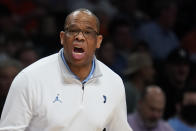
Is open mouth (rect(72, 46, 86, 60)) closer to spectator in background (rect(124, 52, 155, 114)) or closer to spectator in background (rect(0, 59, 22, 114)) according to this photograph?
spectator in background (rect(0, 59, 22, 114))

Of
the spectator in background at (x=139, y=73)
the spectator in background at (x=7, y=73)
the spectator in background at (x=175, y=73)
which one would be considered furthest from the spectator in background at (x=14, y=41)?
the spectator in background at (x=175, y=73)

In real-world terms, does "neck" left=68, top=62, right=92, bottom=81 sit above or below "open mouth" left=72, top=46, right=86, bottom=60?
below

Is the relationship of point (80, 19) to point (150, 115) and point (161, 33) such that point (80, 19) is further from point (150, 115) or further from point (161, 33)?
point (161, 33)

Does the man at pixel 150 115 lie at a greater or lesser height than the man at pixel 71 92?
lesser

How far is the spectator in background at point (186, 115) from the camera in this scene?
22.0 feet

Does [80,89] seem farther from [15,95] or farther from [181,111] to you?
[181,111]

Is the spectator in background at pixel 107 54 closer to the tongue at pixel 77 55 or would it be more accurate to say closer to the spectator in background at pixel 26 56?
the spectator in background at pixel 26 56

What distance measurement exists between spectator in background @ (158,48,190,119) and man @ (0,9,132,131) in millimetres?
3623

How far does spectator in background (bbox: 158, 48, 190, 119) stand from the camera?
310 inches

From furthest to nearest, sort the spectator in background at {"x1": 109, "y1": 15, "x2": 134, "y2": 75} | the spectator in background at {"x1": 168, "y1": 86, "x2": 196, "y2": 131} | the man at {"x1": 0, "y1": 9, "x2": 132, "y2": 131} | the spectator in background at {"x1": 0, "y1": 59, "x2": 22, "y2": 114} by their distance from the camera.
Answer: the spectator in background at {"x1": 109, "y1": 15, "x2": 134, "y2": 75} < the spectator in background at {"x1": 168, "y1": 86, "x2": 196, "y2": 131} < the spectator in background at {"x1": 0, "y1": 59, "x2": 22, "y2": 114} < the man at {"x1": 0, "y1": 9, "x2": 132, "y2": 131}

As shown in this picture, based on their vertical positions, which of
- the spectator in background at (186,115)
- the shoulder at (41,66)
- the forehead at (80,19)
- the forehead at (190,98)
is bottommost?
the spectator in background at (186,115)

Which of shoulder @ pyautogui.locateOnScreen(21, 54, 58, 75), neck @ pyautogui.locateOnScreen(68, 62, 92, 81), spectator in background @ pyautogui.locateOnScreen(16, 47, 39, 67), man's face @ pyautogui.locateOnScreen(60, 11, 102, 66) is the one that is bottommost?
spectator in background @ pyautogui.locateOnScreen(16, 47, 39, 67)


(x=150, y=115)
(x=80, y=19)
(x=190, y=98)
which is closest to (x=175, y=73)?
(x=190, y=98)

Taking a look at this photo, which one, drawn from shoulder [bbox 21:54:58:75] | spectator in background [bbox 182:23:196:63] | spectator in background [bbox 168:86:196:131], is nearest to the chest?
shoulder [bbox 21:54:58:75]
